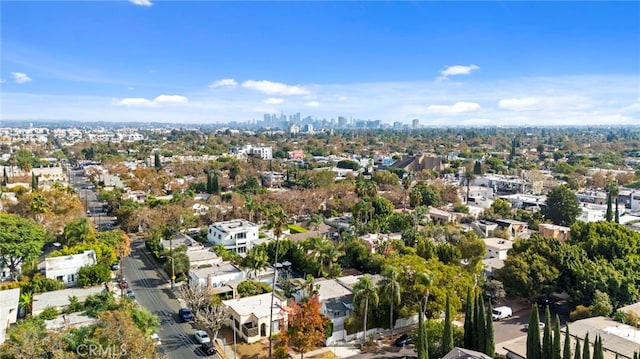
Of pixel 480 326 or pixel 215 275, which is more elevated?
pixel 480 326

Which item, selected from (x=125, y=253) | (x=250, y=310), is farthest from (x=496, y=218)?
(x=125, y=253)

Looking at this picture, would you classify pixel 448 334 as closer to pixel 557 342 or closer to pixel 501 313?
pixel 557 342

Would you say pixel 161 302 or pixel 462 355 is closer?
pixel 462 355

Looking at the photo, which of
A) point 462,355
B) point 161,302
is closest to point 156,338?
point 161,302

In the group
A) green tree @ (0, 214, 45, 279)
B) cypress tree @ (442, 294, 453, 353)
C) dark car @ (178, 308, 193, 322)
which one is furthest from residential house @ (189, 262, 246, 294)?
cypress tree @ (442, 294, 453, 353)

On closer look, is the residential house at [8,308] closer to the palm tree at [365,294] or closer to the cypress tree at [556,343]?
the palm tree at [365,294]

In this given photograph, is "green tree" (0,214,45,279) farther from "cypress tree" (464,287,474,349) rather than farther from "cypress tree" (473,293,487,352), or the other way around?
"cypress tree" (473,293,487,352)

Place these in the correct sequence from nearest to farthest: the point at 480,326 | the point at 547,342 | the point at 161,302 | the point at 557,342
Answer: the point at 557,342
the point at 547,342
the point at 480,326
the point at 161,302
